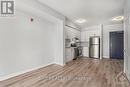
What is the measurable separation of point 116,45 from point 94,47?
4.92ft

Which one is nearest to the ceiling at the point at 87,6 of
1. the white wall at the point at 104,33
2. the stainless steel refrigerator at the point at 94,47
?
the white wall at the point at 104,33

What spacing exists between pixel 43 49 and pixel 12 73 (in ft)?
5.95

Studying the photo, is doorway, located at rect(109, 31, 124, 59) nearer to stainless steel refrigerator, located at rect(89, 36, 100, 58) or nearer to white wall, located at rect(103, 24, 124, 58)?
white wall, located at rect(103, 24, 124, 58)

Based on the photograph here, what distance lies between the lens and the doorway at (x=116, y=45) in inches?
258

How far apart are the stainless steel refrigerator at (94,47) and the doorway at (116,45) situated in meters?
0.91

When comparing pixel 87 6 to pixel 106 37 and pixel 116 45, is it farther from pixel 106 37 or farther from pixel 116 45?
pixel 116 45

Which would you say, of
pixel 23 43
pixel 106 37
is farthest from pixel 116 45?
pixel 23 43

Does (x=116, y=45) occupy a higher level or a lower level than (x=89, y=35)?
lower

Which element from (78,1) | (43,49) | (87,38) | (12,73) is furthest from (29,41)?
(87,38)

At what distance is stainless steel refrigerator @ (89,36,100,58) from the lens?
698cm

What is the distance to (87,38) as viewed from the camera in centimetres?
771

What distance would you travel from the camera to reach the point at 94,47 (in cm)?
715

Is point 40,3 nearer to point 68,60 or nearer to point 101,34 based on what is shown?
point 68,60

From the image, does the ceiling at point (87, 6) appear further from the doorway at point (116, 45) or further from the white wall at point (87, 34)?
the white wall at point (87, 34)
